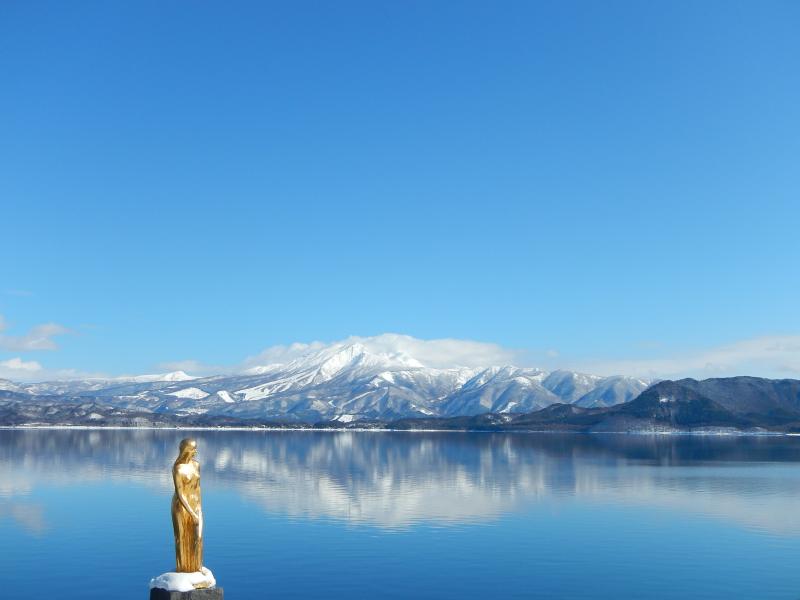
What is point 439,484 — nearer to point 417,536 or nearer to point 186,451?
point 417,536

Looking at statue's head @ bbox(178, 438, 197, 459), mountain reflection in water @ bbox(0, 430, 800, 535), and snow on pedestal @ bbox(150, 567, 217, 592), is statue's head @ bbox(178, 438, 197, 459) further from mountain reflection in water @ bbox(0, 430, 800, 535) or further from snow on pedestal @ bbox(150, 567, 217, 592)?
mountain reflection in water @ bbox(0, 430, 800, 535)

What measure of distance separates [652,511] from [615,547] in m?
27.9

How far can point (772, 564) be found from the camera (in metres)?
63.5

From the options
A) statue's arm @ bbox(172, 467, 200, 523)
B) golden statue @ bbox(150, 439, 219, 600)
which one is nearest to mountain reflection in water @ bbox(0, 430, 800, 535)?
golden statue @ bbox(150, 439, 219, 600)

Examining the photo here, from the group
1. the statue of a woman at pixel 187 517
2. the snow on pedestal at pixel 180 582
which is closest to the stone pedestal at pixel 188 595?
the snow on pedestal at pixel 180 582

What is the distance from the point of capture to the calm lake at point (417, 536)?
55906 millimetres

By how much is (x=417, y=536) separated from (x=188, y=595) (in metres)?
50.1

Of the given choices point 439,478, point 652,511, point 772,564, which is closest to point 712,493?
point 652,511

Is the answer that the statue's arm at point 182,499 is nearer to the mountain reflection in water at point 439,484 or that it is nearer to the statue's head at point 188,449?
the statue's head at point 188,449

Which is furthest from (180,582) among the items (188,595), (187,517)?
(187,517)

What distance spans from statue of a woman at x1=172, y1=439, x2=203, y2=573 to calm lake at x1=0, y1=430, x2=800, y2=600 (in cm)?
2434

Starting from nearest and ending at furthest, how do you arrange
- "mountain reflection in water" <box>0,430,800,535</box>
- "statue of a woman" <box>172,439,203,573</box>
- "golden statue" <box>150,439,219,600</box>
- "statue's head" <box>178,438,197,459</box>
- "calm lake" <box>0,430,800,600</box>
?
1. "golden statue" <box>150,439,219,600</box>
2. "statue of a woman" <box>172,439,203,573</box>
3. "statue's head" <box>178,438,197,459</box>
4. "calm lake" <box>0,430,800,600</box>
5. "mountain reflection in water" <box>0,430,800,535</box>

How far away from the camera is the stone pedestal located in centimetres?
2783

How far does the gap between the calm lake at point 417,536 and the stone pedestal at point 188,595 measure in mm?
24669
